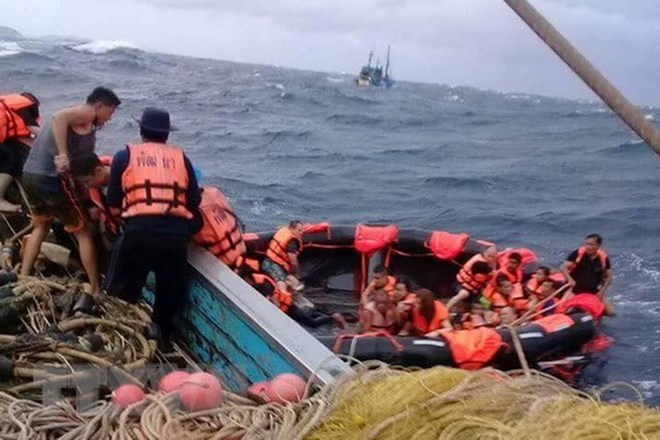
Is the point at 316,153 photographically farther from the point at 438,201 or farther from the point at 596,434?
the point at 596,434

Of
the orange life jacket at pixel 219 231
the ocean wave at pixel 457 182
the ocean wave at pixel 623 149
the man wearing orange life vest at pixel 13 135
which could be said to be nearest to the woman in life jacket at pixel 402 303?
the orange life jacket at pixel 219 231

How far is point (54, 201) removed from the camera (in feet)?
17.2

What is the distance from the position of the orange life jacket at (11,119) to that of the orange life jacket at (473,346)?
3773 millimetres

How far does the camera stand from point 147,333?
4.68m

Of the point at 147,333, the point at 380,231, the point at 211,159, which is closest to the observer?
the point at 147,333

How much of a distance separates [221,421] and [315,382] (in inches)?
18.7

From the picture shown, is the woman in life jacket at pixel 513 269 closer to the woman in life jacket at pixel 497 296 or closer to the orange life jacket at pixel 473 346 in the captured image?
the woman in life jacket at pixel 497 296

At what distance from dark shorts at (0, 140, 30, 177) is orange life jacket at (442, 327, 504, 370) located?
368 cm

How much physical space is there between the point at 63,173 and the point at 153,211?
0.90 meters

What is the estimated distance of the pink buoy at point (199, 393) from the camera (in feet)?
10.7

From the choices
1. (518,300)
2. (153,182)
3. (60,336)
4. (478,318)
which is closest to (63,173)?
(153,182)

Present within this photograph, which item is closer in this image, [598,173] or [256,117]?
[598,173]

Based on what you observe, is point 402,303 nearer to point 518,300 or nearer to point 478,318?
point 478,318

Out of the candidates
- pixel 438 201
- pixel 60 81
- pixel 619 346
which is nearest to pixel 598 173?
pixel 438 201
